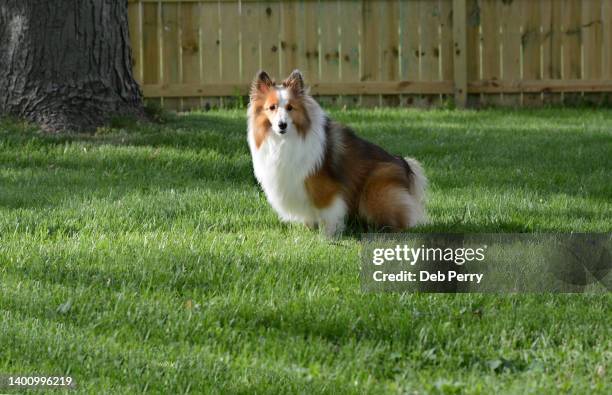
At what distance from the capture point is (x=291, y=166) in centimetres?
657

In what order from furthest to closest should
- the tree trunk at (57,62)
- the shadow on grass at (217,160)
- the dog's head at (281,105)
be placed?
the tree trunk at (57,62) → the shadow on grass at (217,160) → the dog's head at (281,105)

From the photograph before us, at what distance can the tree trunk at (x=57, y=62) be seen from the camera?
30.6 ft

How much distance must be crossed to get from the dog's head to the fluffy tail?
0.85 m

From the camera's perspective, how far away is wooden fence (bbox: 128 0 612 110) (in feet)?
43.2

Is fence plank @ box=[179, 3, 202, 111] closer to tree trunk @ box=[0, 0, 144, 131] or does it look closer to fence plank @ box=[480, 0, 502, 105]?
tree trunk @ box=[0, 0, 144, 131]

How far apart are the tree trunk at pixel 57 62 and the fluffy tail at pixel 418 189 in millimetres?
3638

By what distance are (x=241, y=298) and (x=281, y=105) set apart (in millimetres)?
1752

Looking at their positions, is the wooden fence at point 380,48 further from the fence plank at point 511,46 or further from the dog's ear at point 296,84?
the dog's ear at point 296,84

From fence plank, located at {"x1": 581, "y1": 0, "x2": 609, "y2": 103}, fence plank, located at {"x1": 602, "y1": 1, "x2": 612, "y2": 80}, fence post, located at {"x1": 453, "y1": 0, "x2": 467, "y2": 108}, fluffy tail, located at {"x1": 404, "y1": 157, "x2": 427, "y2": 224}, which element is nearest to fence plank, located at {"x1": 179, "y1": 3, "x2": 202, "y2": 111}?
fence post, located at {"x1": 453, "y1": 0, "x2": 467, "y2": 108}

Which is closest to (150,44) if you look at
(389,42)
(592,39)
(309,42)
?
(309,42)

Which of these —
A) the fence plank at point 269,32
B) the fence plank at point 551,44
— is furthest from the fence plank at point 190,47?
the fence plank at point 551,44

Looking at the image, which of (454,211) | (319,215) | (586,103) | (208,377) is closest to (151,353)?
(208,377)

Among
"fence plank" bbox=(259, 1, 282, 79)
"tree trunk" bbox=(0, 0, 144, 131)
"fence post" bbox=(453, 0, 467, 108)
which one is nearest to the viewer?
"tree trunk" bbox=(0, 0, 144, 131)

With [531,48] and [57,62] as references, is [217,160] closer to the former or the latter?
[57,62]
